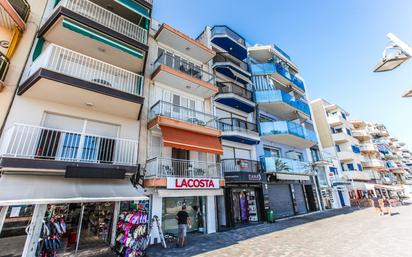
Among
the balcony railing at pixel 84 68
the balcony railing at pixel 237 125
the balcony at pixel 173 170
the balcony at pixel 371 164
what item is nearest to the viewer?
the balcony railing at pixel 84 68

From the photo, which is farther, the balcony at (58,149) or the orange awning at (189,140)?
the orange awning at (189,140)

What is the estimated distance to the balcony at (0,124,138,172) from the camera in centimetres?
679

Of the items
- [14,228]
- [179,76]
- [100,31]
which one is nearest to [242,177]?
[179,76]

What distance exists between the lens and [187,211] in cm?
1214

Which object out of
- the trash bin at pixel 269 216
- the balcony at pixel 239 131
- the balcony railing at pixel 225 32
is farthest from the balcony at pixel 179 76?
the trash bin at pixel 269 216

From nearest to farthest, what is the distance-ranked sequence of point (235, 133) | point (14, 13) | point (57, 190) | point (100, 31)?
1. point (57, 190)
2. point (14, 13)
3. point (100, 31)
4. point (235, 133)

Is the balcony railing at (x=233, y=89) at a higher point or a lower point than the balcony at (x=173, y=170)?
higher

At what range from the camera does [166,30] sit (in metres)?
13.7

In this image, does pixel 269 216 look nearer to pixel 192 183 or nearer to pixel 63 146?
pixel 192 183

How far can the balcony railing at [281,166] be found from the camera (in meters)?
16.8

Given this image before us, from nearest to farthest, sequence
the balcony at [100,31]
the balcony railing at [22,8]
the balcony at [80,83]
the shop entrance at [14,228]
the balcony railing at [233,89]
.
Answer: the shop entrance at [14,228]
the balcony at [80,83]
the balcony railing at [22,8]
the balcony at [100,31]
the balcony railing at [233,89]

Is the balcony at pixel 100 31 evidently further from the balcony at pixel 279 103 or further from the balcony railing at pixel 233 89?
the balcony at pixel 279 103

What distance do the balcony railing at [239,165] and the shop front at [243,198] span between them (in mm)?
767

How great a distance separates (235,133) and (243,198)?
227 inches
